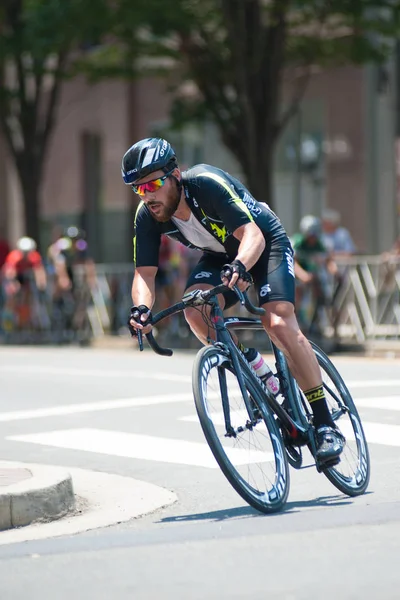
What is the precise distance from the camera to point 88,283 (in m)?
22.8

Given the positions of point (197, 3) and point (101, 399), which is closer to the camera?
point (101, 399)

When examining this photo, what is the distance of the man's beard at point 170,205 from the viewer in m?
7.03

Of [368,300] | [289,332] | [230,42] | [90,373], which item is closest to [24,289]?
[230,42]

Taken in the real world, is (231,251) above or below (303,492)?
above

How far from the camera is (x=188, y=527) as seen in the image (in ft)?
21.6

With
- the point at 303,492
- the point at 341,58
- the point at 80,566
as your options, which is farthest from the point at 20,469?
the point at 341,58

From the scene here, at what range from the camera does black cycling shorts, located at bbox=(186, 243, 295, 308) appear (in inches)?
280

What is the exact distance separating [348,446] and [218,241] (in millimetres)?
1281

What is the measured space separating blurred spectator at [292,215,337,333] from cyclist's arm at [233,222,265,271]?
37.7 ft

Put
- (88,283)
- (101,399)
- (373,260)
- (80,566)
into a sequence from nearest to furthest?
(80,566)
(101,399)
(373,260)
(88,283)

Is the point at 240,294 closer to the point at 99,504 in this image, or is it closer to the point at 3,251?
the point at 99,504

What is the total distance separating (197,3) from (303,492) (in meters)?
13.9

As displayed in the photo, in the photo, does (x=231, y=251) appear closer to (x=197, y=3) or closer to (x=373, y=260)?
(x=373, y=260)

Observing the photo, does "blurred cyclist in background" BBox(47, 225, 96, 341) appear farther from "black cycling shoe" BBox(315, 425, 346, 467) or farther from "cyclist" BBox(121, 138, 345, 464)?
"black cycling shoe" BBox(315, 425, 346, 467)
